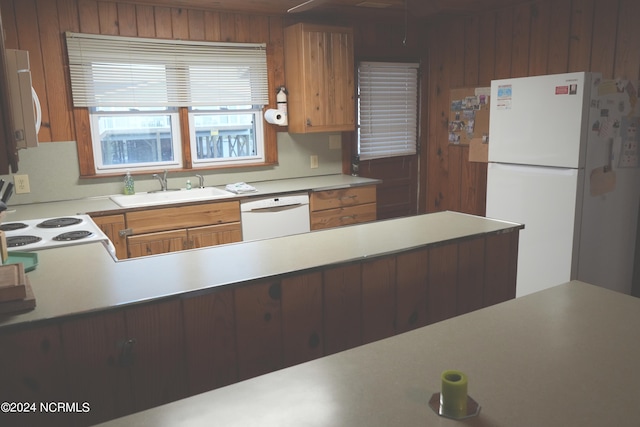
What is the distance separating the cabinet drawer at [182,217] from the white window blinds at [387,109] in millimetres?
1713

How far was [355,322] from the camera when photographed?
196 centimetres

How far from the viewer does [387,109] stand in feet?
15.9

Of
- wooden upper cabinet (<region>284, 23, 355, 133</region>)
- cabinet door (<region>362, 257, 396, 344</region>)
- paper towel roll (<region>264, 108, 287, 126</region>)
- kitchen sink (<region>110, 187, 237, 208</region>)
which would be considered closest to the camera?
cabinet door (<region>362, 257, 396, 344</region>)

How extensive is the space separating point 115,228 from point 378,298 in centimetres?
193

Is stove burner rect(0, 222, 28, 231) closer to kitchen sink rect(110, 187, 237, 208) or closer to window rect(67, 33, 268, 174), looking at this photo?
kitchen sink rect(110, 187, 237, 208)

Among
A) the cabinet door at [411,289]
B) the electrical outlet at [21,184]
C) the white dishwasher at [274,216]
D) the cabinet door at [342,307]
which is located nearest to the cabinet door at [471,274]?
the cabinet door at [411,289]

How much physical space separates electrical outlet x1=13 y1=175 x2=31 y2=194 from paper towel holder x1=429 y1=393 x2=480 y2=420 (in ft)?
10.8

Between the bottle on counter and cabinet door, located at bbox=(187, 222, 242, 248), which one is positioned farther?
the bottle on counter

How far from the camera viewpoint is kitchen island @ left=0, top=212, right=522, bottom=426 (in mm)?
1449

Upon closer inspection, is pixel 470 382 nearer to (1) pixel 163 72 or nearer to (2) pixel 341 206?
(2) pixel 341 206

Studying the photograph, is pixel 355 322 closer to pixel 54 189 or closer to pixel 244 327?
pixel 244 327

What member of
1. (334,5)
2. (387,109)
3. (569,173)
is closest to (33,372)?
(569,173)

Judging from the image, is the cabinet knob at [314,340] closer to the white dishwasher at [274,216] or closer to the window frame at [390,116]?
the white dishwasher at [274,216]

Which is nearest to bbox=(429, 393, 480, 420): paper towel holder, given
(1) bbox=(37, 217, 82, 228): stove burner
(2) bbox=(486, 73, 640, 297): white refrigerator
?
(1) bbox=(37, 217, 82, 228): stove burner
